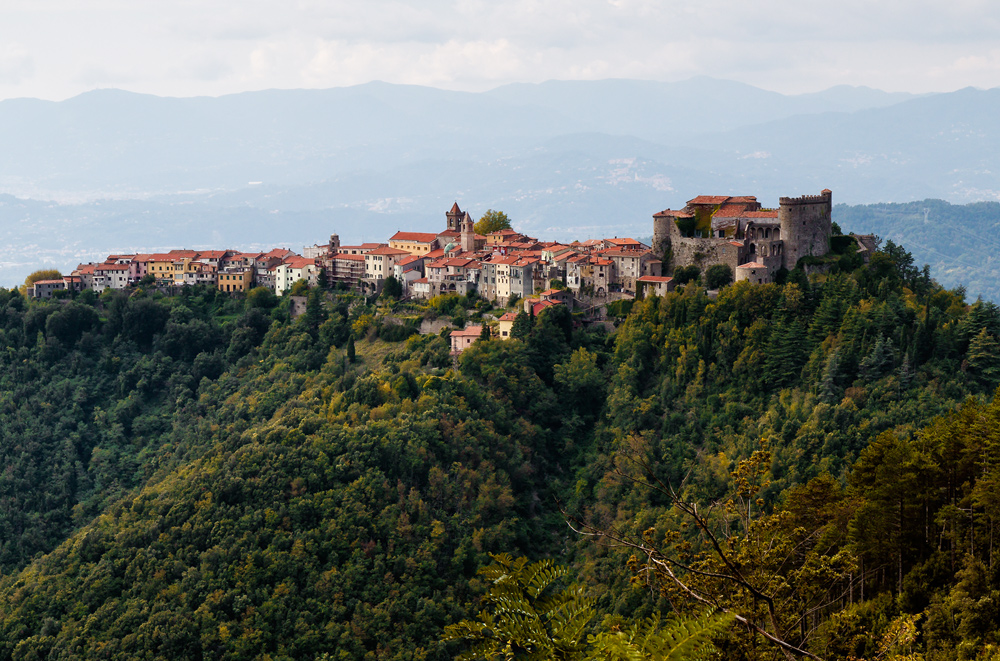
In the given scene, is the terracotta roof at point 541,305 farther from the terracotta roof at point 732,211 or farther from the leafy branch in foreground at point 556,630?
the leafy branch in foreground at point 556,630

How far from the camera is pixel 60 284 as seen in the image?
239ft

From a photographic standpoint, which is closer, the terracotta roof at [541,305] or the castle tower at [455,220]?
the terracotta roof at [541,305]

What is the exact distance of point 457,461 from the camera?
49.2 m

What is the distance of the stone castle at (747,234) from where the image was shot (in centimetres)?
5281

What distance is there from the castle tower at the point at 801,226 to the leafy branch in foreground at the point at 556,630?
1688 inches

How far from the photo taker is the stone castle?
5281 centimetres

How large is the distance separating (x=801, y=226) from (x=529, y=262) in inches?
654

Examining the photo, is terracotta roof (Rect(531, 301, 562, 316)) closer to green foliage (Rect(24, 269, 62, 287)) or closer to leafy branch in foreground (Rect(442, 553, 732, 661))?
green foliage (Rect(24, 269, 62, 287))

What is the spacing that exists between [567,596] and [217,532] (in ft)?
110

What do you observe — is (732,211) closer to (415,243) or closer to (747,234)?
(747,234)

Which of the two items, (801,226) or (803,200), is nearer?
(803,200)

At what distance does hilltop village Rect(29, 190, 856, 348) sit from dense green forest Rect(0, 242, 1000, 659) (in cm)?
199

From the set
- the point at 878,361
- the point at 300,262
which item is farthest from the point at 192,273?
the point at 878,361


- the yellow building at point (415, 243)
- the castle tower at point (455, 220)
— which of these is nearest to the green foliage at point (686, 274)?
the yellow building at point (415, 243)
